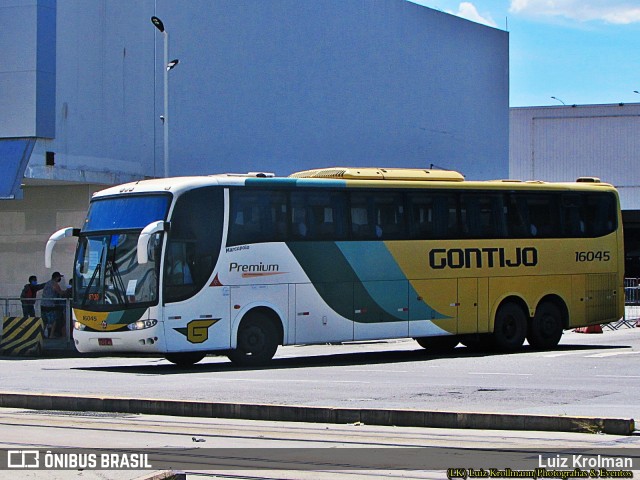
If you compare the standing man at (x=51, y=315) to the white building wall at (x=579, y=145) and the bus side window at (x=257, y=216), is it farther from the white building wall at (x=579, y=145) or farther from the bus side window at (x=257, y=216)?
the white building wall at (x=579, y=145)

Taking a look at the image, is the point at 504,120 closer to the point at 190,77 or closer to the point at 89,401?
the point at 190,77

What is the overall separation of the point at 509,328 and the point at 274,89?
19.2m

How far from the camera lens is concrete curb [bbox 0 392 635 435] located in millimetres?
11930

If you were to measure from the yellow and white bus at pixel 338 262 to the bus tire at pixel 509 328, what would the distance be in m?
0.03

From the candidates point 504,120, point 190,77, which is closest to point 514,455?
point 190,77

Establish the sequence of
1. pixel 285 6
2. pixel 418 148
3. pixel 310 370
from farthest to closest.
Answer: pixel 418 148 → pixel 285 6 → pixel 310 370

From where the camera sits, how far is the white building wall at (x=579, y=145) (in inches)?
2714

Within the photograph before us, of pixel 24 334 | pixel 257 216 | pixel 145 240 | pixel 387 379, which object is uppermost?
pixel 257 216

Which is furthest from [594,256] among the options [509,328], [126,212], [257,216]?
[126,212]

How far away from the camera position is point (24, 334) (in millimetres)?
28578

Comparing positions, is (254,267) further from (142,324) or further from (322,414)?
(322,414)

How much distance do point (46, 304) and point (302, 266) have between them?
29.5ft

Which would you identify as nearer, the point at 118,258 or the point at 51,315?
the point at 118,258

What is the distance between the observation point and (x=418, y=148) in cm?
5022
